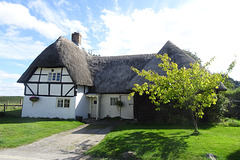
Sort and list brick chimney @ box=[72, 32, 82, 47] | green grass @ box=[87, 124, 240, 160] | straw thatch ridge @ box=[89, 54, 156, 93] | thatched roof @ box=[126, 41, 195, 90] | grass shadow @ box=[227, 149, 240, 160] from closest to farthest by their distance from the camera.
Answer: grass shadow @ box=[227, 149, 240, 160]
green grass @ box=[87, 124, 240, 160]
thatched roof @ box=[126, 41, 195, 90]
straw thatch ridge @ box=[89, 54, 156, 93]
brick chimney @ box=[72, 32, 82, 47]

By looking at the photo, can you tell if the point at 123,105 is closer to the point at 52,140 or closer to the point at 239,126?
the point at 52,140

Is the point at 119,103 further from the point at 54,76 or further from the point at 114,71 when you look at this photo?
the point at 54,76

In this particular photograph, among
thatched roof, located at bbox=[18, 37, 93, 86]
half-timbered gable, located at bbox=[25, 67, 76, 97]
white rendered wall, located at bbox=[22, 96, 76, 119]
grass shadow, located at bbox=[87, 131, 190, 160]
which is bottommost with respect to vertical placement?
grass shadow, located at bbox=[87, 131, 190, 160]

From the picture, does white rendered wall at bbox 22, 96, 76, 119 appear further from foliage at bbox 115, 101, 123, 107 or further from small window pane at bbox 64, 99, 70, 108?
foliage at bbox 115, 101, 123, 107

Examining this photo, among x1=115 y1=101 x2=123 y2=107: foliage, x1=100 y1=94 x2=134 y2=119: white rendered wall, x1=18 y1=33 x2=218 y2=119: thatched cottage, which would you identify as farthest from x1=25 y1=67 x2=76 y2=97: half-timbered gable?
x1=115 y1=101 x2=123 y2=107: foliage

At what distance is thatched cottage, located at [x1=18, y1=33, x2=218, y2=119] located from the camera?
1405cm

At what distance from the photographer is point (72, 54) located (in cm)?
1562

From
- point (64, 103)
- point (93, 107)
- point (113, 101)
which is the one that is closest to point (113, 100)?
point (113, 101)

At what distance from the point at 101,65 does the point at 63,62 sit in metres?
5.04

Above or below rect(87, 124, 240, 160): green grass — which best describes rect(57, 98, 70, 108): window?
above

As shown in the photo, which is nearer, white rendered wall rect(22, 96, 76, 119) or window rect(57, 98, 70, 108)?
white rendered wall rect(22, 96, 76, 119)

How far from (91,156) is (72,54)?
11817 millimetres

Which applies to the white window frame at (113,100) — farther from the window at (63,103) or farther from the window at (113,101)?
the window at (63,103)

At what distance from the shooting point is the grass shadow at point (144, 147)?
575cm
